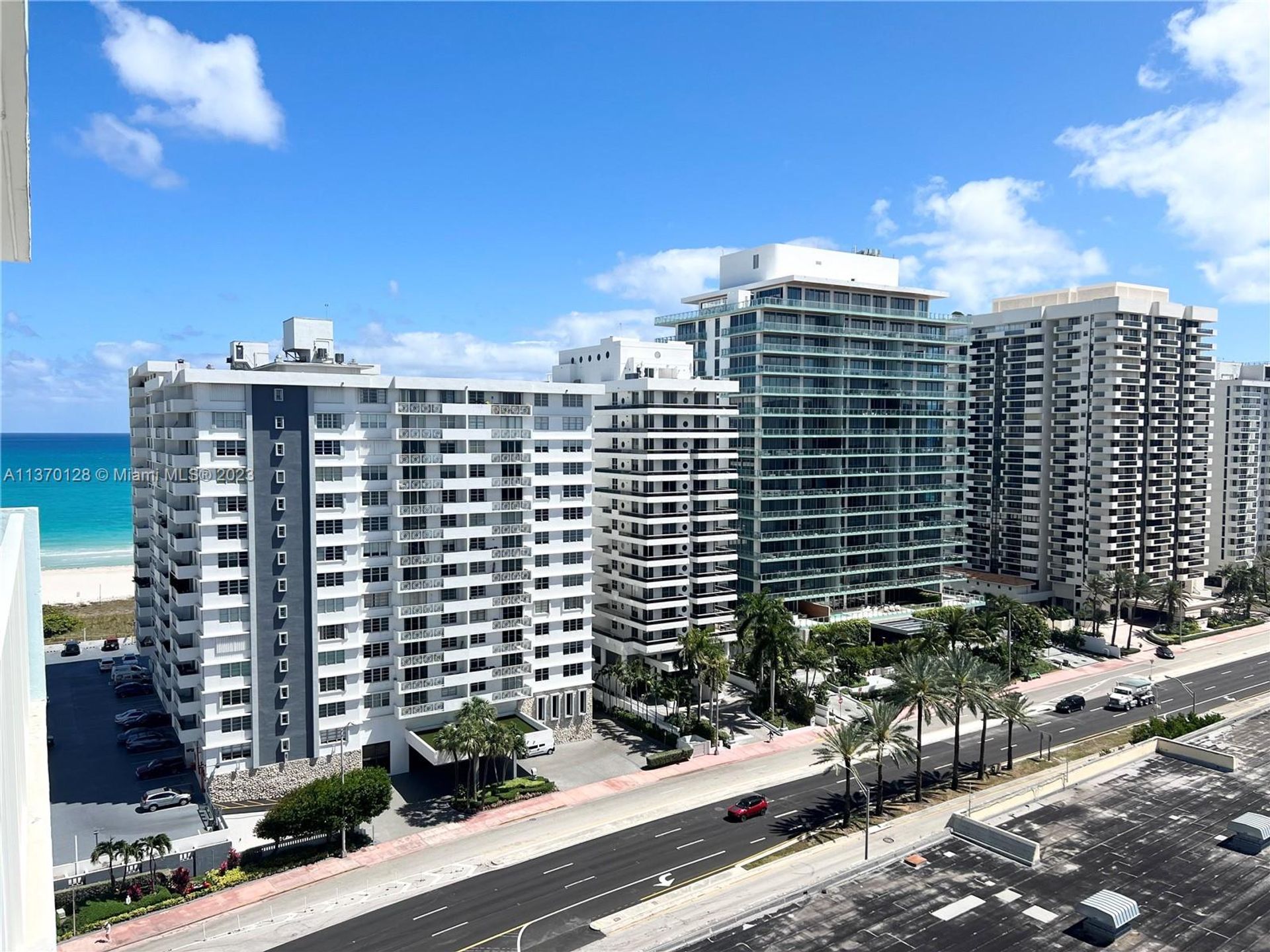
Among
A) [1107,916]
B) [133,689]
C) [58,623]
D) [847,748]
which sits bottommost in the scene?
[133,689]

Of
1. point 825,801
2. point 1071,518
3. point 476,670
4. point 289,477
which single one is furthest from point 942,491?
point 289,477

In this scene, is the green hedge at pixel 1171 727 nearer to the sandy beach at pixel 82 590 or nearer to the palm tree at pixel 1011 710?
the palm tree at pixel 1011 710

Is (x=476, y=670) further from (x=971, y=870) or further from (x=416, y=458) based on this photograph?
(x=971, y=870)

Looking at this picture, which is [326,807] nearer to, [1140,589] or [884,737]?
[884,737]

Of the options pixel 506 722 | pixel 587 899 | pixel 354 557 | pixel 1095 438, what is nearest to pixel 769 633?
pixel 506 722

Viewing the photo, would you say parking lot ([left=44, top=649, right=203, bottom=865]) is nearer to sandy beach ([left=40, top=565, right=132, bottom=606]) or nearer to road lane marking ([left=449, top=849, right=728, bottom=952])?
road lane marking ([left=449, top=849, right=728, bottom=952])
